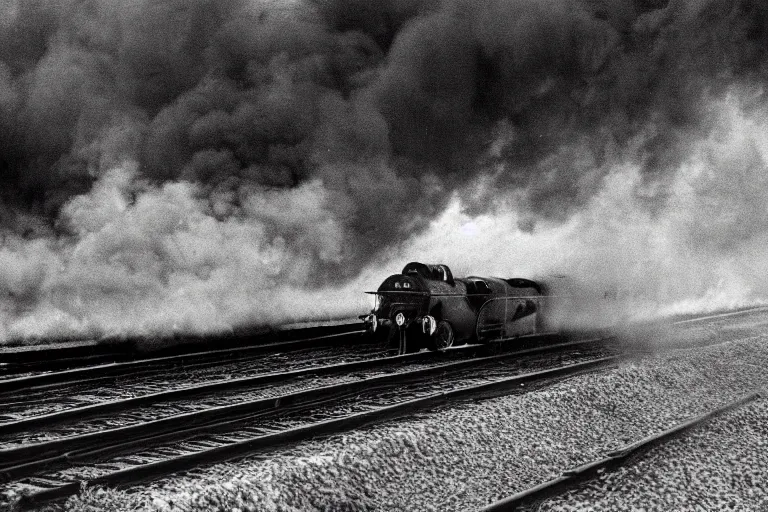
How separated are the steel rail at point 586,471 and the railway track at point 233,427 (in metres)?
1.79

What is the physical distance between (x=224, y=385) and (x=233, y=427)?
1.69m

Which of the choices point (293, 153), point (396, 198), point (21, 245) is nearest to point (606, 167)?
point (396, 198)

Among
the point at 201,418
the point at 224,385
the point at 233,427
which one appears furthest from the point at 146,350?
the point at 233,427

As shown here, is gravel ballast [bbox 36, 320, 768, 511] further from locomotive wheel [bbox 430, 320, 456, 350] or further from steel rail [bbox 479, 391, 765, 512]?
locomotive wheel [bbox 430, 320, 456, 350]

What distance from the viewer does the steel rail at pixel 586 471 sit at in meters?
4.99

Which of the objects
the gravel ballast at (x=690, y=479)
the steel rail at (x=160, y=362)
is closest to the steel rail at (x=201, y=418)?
the steel rail at (x=160, y=362)

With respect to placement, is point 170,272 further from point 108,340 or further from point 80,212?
point 80,212

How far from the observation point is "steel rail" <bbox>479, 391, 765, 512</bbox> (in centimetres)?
499

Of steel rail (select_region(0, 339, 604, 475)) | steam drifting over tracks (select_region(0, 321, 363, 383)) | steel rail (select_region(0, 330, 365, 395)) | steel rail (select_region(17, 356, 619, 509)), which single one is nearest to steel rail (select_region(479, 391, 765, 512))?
steel rail (select_region(17, 356, 619, 509))

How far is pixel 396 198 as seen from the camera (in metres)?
15.5

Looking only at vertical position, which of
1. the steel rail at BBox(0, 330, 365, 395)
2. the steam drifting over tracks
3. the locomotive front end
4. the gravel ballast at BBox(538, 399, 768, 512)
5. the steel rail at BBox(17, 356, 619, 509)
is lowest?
the gravel ballast at BBox(538, 399, 768, 512)

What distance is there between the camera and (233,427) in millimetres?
6371

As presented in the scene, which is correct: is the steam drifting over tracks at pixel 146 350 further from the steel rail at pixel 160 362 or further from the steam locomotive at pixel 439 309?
the steam locomotive at pixel 439 309

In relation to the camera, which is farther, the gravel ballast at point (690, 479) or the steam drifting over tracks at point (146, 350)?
the steam drifting over tracks at point (146, 350)
